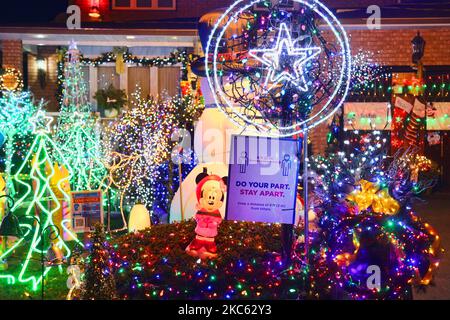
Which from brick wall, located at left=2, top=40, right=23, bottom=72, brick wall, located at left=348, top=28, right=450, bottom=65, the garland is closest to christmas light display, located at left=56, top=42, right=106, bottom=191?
the garland

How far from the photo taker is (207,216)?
7.13 m

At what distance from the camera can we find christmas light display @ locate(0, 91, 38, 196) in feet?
34.2

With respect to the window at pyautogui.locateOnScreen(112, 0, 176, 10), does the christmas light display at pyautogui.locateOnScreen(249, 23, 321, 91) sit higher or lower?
lower

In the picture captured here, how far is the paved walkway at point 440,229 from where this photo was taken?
6633mm

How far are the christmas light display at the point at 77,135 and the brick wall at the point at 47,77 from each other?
11.5 ft

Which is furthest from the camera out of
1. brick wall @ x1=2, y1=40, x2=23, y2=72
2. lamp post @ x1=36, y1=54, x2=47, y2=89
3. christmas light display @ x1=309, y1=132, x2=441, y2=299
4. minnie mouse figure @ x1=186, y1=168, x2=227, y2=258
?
lamp post @ x1=36, y1=54, x2=47, y2=89

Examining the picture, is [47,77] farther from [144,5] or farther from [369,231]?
Answer: [369,231]

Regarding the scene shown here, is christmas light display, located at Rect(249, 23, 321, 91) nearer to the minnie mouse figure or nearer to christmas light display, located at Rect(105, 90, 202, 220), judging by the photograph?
the minnie mouse figure

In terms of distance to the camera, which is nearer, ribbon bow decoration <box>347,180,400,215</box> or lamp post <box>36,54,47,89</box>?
ribbon bow decoration <box>347,180,400,215</box>

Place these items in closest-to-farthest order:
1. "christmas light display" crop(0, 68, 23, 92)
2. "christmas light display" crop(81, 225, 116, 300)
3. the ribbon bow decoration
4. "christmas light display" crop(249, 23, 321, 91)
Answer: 1. "christmas light display" crop(81, 225, 116, 300)
2. "christmas light display" crop(249, 23, 321, 91)
3. the ribbon bow decoration
4. "christmas light display" crop(0, 68, 23, 92)

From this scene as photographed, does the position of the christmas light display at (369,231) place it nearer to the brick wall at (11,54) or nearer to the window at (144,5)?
the brick wall at (11,54)

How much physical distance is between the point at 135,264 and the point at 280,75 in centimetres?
251

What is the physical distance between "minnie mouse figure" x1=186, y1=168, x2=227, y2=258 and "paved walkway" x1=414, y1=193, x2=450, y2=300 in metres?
2.29

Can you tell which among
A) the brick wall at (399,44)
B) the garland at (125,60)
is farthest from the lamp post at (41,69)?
the brick wall at (399,44)
